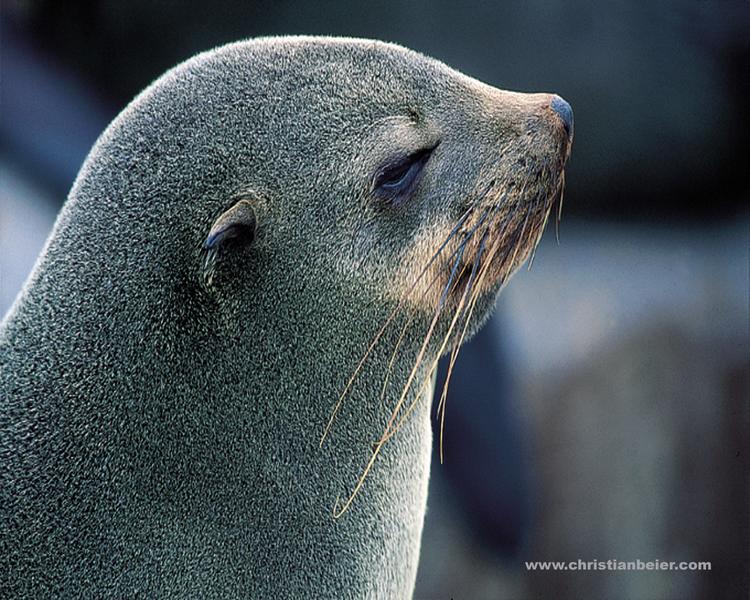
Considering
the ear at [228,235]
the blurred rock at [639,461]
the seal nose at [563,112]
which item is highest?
the ear at [228,235]

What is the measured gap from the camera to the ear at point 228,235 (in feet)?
3.95

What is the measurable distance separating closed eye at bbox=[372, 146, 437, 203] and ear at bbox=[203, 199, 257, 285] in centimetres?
20

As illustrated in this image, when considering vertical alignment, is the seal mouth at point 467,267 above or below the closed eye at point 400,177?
below

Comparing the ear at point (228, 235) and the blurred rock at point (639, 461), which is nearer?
the ear at point (228, 235)

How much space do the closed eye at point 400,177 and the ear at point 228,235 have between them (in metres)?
0.20

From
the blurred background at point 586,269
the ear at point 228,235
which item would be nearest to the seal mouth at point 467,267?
the ear at point 228,235

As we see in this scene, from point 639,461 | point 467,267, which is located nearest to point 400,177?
point 467,267

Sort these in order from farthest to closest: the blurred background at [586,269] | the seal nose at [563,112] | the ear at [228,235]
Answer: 1. the blurred background at [586,269]
2. the seal nose at [563,112]
3. the ear at [228,235]

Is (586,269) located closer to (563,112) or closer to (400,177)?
(563,112)

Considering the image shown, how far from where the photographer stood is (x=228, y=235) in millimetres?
1221

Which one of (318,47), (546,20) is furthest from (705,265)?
(318,47)

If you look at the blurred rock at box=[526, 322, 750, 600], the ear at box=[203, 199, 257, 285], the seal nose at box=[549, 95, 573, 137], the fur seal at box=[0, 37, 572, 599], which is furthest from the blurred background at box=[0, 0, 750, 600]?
the ear at box=[203, 199, 257, 285]

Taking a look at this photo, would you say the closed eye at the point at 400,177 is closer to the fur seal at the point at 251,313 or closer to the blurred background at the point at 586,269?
the fur seal at the point at 251,313

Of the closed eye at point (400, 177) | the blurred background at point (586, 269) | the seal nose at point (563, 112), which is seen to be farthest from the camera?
the blurred background at point (586, 269)
